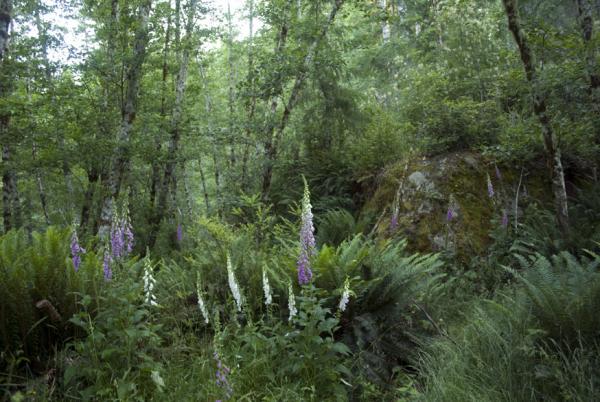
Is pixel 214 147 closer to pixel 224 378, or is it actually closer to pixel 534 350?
pixel 224 378

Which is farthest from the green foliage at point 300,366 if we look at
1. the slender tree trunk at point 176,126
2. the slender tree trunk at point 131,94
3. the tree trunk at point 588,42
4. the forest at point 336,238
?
the slender tree trunk at point 176,126

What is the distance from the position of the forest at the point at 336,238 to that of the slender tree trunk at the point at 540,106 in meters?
0.03

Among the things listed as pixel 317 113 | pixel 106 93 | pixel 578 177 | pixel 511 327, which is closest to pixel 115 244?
pixel 511 327

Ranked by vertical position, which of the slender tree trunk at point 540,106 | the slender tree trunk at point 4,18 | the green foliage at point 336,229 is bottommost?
the green foliage at point 336,229

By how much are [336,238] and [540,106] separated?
11.4 ft

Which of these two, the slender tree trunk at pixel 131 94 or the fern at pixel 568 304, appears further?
the slender tree trunk at pixel 131 94

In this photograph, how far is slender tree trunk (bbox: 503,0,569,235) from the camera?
489 cm

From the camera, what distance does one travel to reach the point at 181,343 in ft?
11.4

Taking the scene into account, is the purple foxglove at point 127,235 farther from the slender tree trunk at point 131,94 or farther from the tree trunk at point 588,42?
the slender tree trunk at point 131,94

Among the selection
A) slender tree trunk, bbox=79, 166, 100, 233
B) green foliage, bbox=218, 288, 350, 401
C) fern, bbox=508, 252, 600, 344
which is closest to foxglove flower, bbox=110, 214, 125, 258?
green foliage, bbox=218, 288, 350, 401

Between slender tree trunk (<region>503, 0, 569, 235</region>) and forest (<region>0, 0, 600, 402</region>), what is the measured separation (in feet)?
0.09

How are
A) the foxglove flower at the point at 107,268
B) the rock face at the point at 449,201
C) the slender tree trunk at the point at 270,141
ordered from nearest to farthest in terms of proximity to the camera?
the foxglove flower at the point at 107,268 < the rock face at the point at 449,201 < the slender tree trunk at the point at 270,141

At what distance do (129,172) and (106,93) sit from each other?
230cm

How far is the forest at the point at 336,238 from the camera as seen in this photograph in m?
2.80
